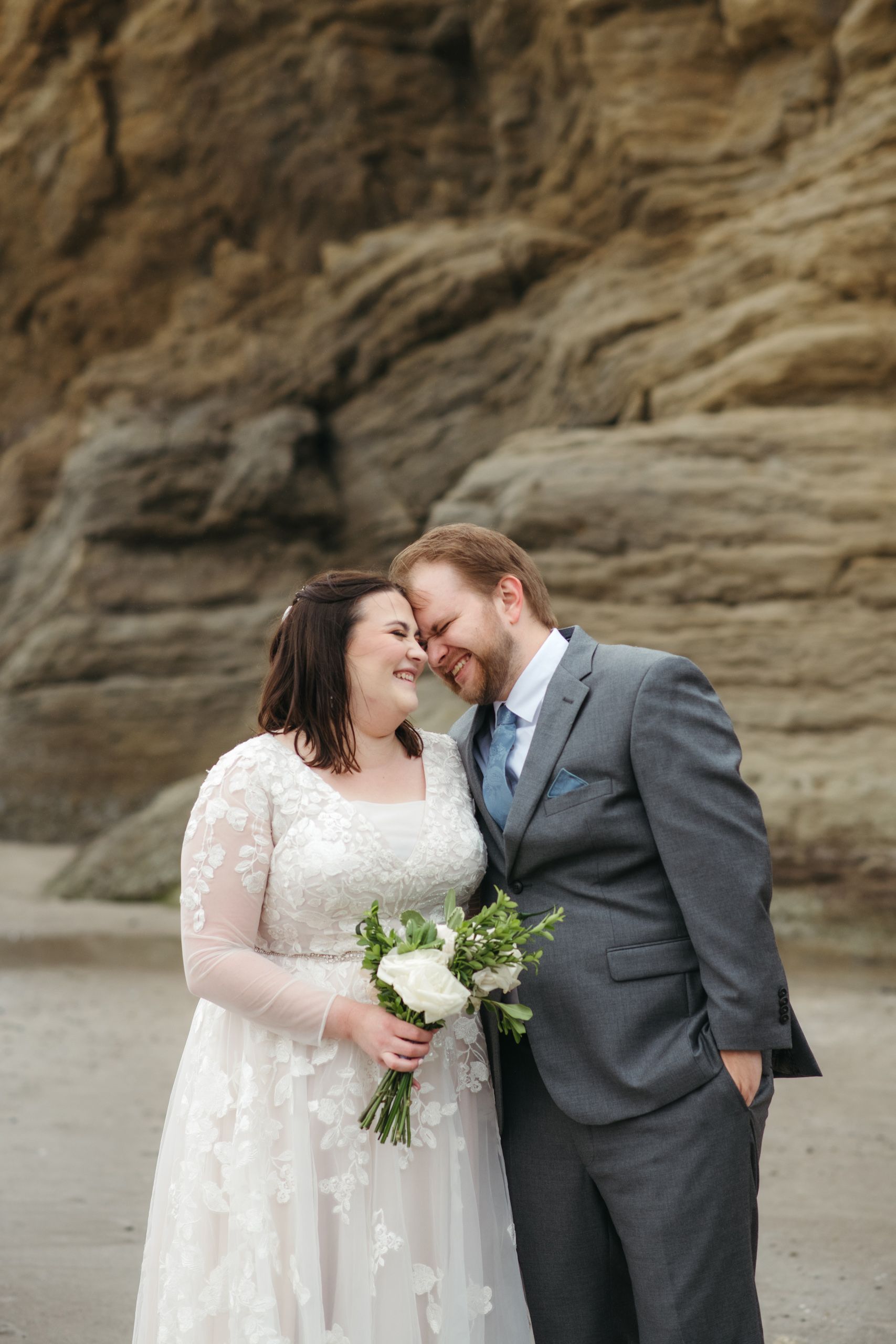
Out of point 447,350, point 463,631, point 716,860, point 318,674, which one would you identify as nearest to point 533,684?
point 463,631

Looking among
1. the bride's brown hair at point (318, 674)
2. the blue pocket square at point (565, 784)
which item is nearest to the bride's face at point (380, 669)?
the bride's brown hair at point (318, 674)

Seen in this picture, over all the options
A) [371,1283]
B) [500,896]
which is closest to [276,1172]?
[371,1283]

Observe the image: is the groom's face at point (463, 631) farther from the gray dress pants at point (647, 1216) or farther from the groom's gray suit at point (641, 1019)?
the gray dress pants at point (647, 1216)

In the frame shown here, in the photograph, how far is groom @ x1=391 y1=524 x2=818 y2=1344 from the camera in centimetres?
267

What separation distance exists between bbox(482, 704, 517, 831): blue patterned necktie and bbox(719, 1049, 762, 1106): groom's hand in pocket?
0.72m

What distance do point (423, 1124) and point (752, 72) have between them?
54.7ft

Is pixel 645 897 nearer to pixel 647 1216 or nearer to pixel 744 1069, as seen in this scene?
pixel 744 1069

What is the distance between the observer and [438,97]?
21219 millimetres

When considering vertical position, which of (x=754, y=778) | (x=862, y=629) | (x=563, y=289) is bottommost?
(x=754, y=778)

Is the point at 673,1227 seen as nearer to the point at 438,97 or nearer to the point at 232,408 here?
the point at 232,408

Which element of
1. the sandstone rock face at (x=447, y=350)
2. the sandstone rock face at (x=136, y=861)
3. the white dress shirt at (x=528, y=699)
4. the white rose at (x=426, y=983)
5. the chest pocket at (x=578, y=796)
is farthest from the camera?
the sandstone rock face at (x=136, y=861)

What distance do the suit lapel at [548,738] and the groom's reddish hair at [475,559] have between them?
231 millimetres

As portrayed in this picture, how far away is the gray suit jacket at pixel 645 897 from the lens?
269cm

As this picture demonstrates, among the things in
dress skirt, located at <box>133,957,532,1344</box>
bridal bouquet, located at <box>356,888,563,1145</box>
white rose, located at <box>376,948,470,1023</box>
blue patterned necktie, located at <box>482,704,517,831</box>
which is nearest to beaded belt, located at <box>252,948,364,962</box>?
dress skirt, located at <box>133,957,532,1344</box>
